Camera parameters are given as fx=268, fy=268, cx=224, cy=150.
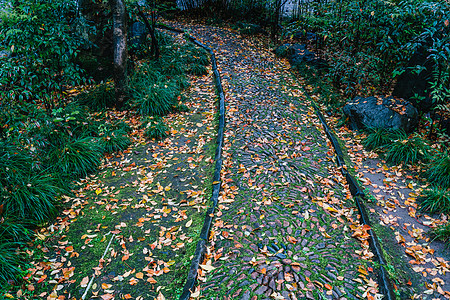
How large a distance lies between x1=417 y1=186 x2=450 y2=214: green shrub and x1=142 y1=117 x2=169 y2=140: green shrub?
17.5 ft

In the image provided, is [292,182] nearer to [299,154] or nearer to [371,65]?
[299,154]

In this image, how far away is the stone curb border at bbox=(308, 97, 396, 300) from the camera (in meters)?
3.07

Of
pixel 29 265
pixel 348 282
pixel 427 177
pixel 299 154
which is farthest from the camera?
pixel 299 154

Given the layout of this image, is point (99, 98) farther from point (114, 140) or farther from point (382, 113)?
point (382, 113)

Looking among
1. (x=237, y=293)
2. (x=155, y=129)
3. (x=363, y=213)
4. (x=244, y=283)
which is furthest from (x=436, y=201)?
(x=155, y=129)

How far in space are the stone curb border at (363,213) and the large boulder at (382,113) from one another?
2.40 ft

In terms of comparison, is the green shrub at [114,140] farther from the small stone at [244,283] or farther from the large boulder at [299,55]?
the large boulder at [299,55]

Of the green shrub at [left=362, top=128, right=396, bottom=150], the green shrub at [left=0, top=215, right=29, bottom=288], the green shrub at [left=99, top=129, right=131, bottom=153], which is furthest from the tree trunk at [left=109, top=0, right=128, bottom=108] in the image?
the green shrub at [left=362, top=128, right=396, bottom=150]

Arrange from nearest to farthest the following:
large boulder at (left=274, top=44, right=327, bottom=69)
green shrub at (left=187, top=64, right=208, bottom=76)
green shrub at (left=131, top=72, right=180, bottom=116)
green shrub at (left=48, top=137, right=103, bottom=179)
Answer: green shrub at (left=48, top=137, right=103, bottom=179) → green shrub at (left=131, top=72, right=180, bottom=116) → green shrub at (left=187, top=64, right=208, bottom=76) → large boulder at (left=274, top=44, right=327, bottom=69)

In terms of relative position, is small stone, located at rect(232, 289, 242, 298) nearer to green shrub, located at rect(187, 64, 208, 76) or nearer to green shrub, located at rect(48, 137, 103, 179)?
green shrub, located at rect(48, 137, 103, 179)

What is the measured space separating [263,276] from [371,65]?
612 cm

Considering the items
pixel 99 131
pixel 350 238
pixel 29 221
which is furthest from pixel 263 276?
pixel 99 131

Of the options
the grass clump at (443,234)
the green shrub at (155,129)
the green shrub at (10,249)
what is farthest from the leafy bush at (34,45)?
the grass clump at (443,234)

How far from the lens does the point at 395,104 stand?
6.49m
